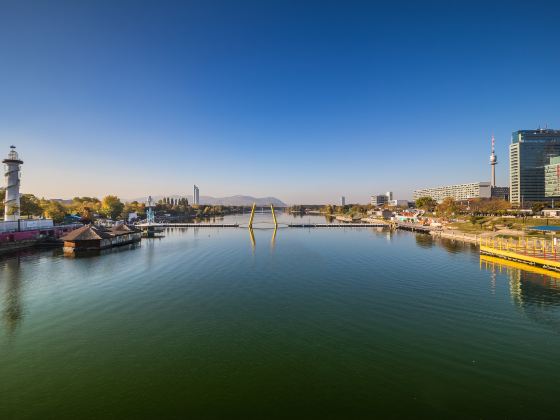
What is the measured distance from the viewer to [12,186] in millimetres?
54500

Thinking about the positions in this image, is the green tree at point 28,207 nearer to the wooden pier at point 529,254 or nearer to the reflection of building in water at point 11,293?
the reflection of building in water at point 11,293

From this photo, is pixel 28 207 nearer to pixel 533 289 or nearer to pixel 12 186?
pixel 12 186

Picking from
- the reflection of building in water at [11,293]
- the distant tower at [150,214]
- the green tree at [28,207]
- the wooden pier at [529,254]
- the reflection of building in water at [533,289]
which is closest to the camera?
the reflection of building in water at [11,293]

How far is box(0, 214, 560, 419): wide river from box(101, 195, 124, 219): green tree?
235 feet

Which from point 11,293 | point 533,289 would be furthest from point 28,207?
point 533,289

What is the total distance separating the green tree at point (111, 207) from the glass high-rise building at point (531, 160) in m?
167

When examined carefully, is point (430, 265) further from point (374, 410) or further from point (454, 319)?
point (374, 410)

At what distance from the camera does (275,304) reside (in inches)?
802

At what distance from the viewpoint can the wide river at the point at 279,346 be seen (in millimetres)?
10023

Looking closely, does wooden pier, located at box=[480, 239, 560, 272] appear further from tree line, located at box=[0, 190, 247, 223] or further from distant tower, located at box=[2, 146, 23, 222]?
tree line, located at box=[0, 190, 247, 223]

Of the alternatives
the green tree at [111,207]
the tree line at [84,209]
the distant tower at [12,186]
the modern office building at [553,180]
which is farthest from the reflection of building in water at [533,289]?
the modern office building at [553,180]

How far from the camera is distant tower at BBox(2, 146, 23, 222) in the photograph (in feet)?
177

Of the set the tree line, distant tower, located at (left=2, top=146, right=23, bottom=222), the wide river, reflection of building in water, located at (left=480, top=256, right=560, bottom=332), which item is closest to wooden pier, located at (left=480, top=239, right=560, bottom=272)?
reflection of building in water, located at (left=480, top=256, right=560, bottom=332)

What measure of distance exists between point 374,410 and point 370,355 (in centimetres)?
368
